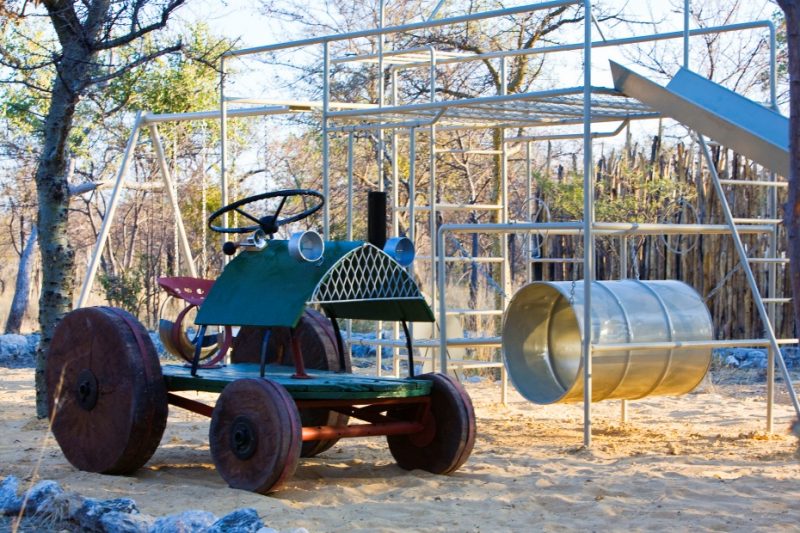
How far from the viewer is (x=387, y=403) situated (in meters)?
6.62

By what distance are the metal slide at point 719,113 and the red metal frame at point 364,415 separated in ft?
8.39

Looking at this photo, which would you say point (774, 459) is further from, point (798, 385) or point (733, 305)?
point (733, 305)

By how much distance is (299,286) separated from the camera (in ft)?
20.2

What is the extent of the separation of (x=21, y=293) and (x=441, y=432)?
17.6m

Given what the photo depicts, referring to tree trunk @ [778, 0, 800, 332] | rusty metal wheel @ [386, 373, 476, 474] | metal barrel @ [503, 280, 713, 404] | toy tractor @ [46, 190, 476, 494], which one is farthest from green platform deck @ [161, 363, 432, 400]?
tree trunk @ [778, 0, 800, 332]

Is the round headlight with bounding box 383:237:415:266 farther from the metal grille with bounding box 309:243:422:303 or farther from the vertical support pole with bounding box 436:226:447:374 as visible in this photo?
the vertical support pole with bounding box 436:226:447:374

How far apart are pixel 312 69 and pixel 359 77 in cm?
131

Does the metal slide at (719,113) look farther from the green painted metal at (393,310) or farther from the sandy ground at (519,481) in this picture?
the green painted metal at (393,310)

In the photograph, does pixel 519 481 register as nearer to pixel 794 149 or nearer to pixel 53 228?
pixel 794 149

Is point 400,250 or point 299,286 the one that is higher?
point 400,250

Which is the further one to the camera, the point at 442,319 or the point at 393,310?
the point at 442,319

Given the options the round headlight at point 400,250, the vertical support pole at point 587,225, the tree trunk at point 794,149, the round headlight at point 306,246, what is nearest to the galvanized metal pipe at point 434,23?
the vertical support pole at point 587,225

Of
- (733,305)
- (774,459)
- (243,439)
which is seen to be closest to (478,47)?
(733,305)

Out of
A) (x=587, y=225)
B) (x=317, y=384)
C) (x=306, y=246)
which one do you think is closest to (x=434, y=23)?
(x=587, y=225)
